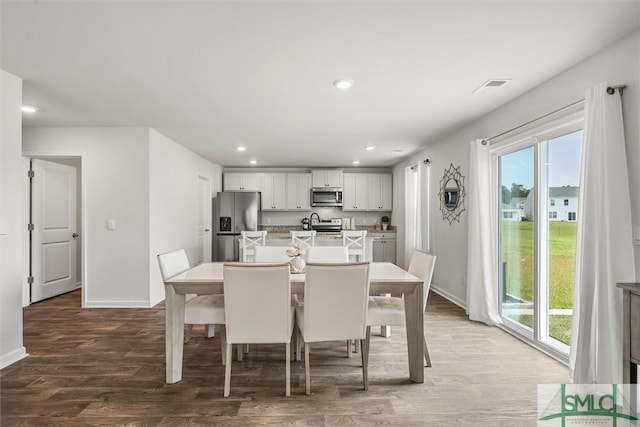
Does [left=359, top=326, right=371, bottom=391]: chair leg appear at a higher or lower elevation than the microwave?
lower

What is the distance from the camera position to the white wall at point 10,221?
9.18 ft

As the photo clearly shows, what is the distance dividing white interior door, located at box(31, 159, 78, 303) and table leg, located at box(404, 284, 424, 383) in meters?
5.19

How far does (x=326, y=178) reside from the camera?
7.99 m

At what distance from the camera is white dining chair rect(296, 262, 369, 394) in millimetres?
2340

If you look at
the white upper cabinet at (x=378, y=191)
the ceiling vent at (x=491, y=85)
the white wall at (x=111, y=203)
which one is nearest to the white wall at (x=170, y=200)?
the white wall at (x=111, y=203)

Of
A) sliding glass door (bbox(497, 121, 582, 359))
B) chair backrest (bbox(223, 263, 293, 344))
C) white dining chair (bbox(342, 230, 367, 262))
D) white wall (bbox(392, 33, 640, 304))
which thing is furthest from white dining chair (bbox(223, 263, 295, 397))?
white dining chair (bbox(342, 230, 367, 262))

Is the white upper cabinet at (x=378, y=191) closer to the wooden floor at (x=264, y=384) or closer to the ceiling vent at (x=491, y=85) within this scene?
the wooden floor at (x=264, y=384)

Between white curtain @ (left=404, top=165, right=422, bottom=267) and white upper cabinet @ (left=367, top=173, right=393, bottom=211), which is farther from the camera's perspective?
white upper cabinet @ (left=367, top=173, right=393, bottom=211)

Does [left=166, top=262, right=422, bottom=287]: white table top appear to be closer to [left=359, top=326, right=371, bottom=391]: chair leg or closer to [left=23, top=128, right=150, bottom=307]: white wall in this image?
[left=359, top=326, right=371, bottom=391]: chair leg

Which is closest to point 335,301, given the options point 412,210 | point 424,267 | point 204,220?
point 424,267

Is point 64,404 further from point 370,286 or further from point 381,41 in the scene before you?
point 381,41

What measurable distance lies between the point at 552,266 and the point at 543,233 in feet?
0.99

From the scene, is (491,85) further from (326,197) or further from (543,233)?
(326,197)

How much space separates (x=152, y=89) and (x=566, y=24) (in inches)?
126
